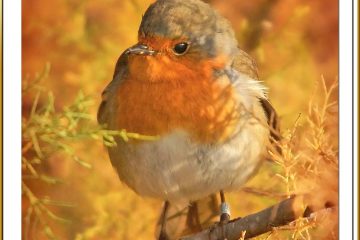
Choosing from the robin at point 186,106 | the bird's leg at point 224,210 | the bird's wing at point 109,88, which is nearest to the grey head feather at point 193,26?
the robin at point 186,106

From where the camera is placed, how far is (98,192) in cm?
156

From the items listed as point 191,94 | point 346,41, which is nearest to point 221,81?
point 191,94

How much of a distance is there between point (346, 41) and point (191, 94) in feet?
1.27

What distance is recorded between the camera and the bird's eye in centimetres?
143

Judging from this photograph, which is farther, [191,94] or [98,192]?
[98,192]

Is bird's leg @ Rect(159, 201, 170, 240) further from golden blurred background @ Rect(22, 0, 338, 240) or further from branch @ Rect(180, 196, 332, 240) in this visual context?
branch @ Rect(180, 196, 332, 240)

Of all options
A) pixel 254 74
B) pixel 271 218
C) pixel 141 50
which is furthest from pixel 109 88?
pixel 271 218

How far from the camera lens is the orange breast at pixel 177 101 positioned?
1.44m

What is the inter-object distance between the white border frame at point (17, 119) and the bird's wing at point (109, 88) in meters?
0.19

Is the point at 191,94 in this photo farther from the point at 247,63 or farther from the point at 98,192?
the point at 98,192

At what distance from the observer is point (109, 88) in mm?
1529

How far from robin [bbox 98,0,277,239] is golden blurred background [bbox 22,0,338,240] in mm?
52

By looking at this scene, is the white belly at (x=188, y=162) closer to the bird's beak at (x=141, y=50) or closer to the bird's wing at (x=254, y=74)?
the bird's wing at (x=254, y=74)

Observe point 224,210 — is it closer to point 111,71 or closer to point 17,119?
point 111,71
